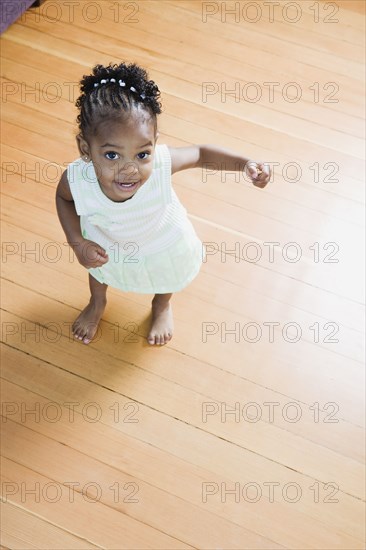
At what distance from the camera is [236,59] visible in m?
2.10

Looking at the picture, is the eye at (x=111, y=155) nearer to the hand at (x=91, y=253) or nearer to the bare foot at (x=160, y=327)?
the hand at (x=91, y=253)

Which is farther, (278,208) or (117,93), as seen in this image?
(278,208)

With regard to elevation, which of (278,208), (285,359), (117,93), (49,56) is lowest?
(285,359)

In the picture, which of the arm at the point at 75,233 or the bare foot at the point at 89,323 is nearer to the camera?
the arm at the point at 75,233

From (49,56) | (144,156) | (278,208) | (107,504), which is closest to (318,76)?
(278,208)

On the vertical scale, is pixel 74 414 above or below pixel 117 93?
below

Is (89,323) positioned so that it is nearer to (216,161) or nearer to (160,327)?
(160,327)

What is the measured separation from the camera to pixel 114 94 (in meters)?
1.10

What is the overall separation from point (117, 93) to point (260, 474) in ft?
2.54

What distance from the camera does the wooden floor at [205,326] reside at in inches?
53.5

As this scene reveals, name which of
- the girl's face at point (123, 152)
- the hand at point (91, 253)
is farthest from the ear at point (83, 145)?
the hand at point (91, 253)

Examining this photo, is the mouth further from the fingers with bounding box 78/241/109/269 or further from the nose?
the fingers with bounding box 78/241/109/269

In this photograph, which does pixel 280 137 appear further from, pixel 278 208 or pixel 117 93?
pixel 117 93

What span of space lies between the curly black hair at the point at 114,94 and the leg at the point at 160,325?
51cm
